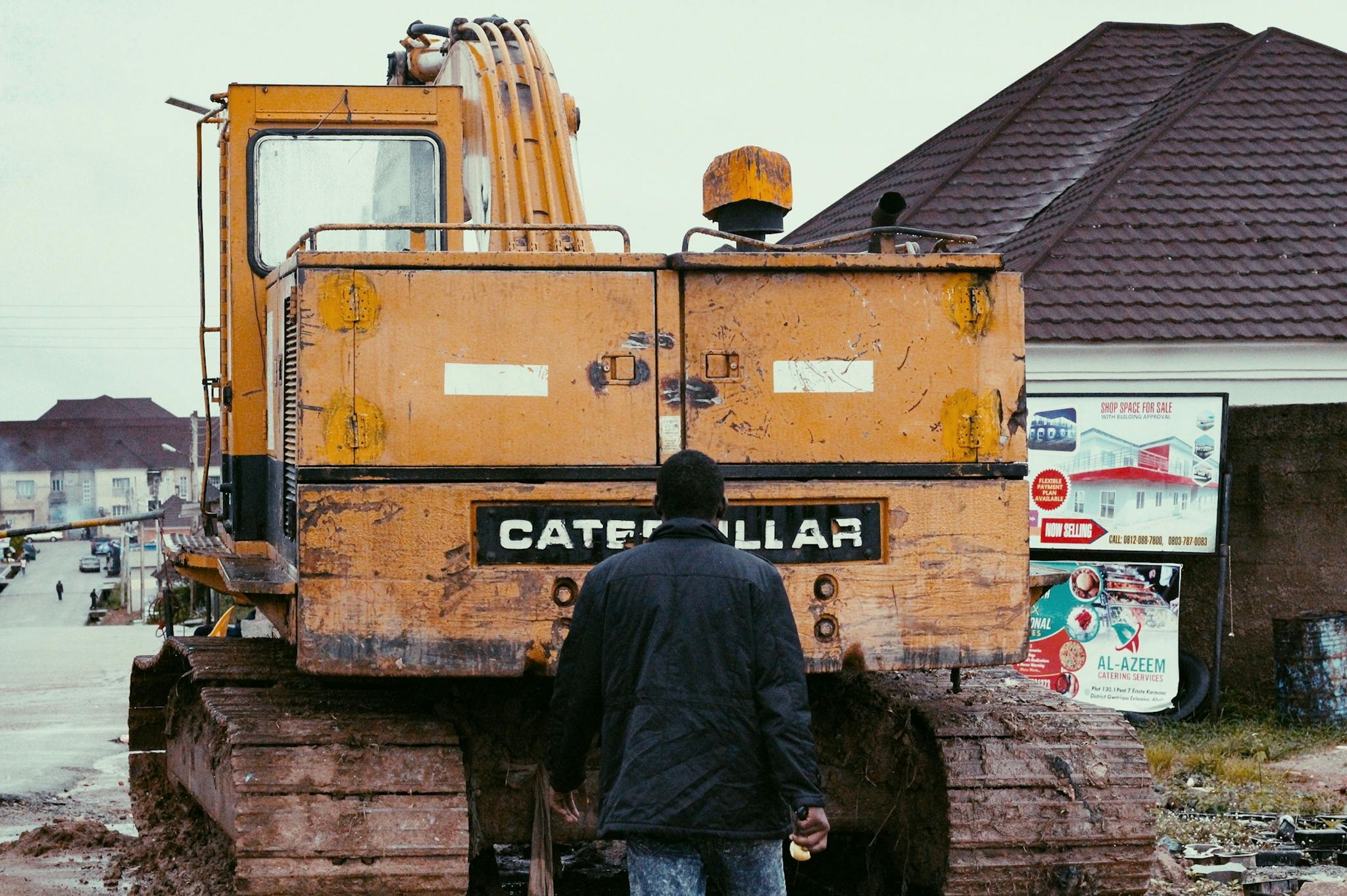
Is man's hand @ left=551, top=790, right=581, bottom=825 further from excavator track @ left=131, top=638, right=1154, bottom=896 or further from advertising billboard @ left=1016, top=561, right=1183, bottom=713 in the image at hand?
advertising billboard @ left=1016, top=561, right=1183, bottom=713

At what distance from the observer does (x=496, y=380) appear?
503 centimetres

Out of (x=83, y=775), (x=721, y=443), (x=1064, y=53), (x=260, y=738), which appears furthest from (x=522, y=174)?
(x=1064, y=53)

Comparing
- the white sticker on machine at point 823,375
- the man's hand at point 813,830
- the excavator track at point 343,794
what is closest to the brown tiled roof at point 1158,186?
the white sticker on machine at point 823,375

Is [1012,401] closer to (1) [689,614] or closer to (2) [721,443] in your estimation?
(2) [721,443]

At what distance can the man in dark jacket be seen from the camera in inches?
159

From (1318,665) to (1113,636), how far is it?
52.9 inches

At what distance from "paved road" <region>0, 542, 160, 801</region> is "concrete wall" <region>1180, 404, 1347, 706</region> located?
25.0ft

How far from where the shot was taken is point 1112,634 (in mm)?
11312

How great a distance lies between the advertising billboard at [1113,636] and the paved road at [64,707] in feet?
20.6

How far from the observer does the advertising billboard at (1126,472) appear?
11.3 meters

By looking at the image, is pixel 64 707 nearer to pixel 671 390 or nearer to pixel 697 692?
pixel 671 390

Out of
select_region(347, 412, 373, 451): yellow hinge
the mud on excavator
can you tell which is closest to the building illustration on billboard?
the mud on excavator

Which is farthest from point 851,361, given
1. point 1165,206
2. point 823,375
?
point 1165,206

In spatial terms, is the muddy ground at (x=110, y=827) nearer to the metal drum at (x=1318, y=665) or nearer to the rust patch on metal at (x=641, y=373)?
the metal drum at (x=1318, y=665)
